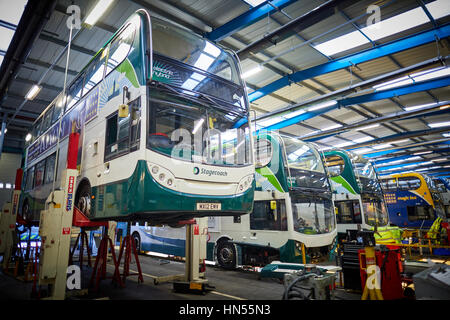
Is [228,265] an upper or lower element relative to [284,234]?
lower

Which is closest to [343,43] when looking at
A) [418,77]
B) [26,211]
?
[418,77]

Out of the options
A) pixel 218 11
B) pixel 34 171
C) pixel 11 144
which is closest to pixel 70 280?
pixel 34 171

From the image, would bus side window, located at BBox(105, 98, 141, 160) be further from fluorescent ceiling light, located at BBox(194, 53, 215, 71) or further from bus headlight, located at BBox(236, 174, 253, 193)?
bus headlight, located at BBox(236, 174, 253, 193)

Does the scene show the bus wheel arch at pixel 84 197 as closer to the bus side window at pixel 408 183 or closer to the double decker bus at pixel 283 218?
the double decker bus at pixel 283 218

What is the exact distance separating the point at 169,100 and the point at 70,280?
446 cm

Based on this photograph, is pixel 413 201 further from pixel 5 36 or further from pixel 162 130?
pixel 5 36

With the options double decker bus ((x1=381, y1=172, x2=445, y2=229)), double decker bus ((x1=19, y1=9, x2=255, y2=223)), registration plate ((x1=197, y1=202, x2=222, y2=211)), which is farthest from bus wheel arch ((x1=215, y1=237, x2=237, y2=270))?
double decker bus ((x1=381, y1=172, x2=445, y2=229))

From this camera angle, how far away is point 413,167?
2550 cm

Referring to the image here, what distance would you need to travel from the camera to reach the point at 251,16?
688 cm

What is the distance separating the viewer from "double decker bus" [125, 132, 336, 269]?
7199 mm

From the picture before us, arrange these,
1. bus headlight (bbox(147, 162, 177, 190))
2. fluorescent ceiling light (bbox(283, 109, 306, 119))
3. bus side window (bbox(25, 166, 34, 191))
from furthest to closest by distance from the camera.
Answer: fluorescent ceiling light (bbox(283, 109, 306, 119)) → bus side window (bbox(25, 166, 34, 191)) → bus headlight (bbox(147, 162, 177, 190))

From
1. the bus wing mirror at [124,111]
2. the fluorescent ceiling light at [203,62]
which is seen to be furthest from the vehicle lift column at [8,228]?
the fluorescent ceiling light at [203,62]

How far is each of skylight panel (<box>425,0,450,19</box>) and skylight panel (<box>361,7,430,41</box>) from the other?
0.56 feet
